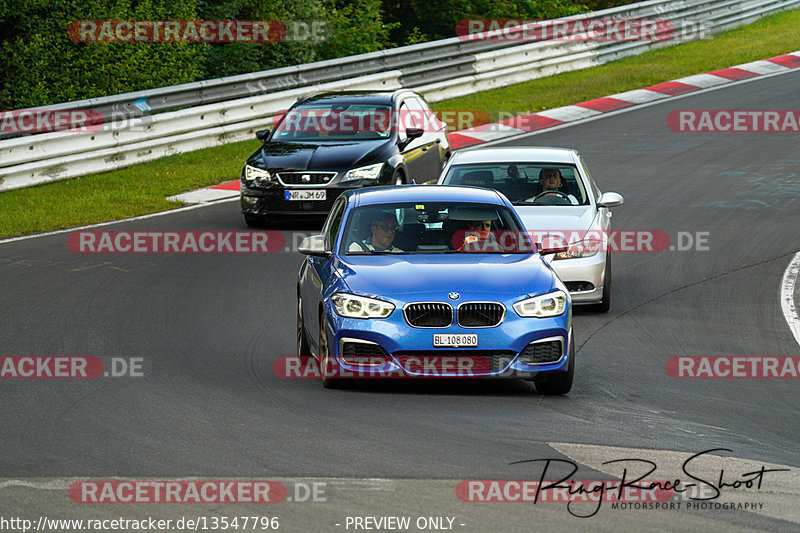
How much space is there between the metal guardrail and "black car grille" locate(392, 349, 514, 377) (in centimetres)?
1281

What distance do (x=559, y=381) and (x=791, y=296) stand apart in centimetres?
543

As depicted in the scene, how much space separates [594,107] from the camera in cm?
2809

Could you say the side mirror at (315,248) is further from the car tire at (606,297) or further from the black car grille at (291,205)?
the black car grille at (291,205)

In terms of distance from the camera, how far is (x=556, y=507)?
6469mm

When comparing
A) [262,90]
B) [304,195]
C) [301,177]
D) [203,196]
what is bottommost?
[203,196]

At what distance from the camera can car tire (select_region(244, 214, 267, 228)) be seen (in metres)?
18.2

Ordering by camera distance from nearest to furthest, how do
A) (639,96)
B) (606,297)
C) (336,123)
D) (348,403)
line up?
(348,403) < (606,297) < (336,123) < (639,96)

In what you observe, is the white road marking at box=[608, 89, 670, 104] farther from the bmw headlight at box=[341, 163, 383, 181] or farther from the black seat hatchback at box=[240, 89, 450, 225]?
the bmw headlight at box=[341, 163, 383, 181]

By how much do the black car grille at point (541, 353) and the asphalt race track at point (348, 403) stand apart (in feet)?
0.98

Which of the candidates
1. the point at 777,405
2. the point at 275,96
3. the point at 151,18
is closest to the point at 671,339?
the point at 777,405

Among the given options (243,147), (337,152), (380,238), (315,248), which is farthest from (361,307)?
(243,147)

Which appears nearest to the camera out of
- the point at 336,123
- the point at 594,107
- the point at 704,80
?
the point at 336,123

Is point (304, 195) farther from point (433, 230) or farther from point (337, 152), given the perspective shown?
point (433, 230)

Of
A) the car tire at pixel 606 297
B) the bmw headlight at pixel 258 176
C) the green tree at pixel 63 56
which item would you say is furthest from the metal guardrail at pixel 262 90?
the car tire at pixel 606 297
